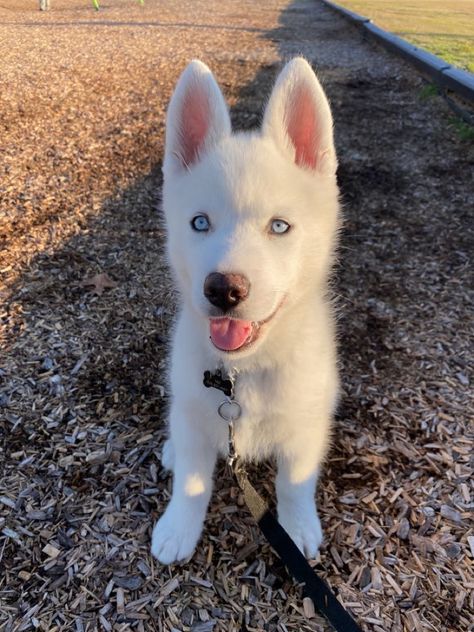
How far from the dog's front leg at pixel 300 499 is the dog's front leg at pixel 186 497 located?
12.0 inches

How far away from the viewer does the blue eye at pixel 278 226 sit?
1.80 m

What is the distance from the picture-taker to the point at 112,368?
9.59ft

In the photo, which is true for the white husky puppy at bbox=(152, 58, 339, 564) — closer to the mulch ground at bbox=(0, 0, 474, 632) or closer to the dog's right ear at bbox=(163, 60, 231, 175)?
the dog's right ear at bbox=(163, 60, 231, 175)

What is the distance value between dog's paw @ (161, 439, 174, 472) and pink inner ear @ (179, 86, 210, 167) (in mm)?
1241

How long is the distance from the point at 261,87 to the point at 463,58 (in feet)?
13.4

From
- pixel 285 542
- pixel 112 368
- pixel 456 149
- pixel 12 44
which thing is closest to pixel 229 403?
pixel 285 542

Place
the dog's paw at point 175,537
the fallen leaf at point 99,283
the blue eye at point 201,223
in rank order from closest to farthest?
1. the blue eye at point 201,223
2. the dog's paw at point 175,537
3. the fallen leaf at point 99,283

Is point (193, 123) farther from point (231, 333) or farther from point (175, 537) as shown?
point (175, 537)

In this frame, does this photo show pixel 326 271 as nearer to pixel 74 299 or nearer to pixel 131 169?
pixel 74 299

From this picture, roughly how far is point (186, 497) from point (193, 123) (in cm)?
147

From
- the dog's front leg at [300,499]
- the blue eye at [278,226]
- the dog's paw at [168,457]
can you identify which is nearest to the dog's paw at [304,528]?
the dog's front leg at [300,499]

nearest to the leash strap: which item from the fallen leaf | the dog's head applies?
the dog's head

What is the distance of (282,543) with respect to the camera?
6.26 ft

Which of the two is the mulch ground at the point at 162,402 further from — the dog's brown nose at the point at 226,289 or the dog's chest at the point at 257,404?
the dog's brown nose at the point at 226,289
